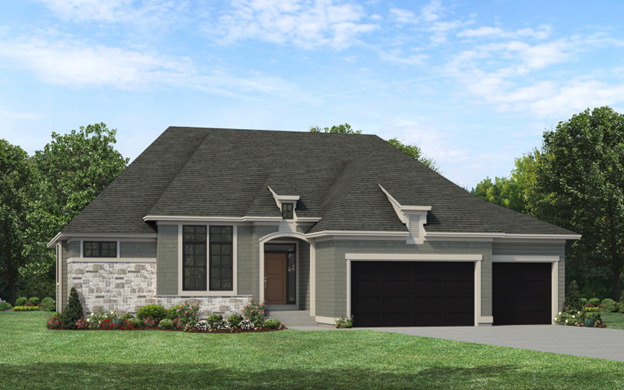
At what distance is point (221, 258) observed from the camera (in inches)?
1025

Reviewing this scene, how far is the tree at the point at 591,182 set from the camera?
38531 mm

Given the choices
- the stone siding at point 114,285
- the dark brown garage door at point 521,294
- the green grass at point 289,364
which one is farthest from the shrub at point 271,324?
the dark brown garage door at point 521,294

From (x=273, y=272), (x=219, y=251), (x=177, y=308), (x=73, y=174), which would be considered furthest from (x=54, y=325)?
(x=73, y=174)

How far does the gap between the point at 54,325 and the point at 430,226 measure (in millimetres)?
13374

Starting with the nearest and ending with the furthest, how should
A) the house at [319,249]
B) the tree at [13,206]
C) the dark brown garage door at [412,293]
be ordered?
1. the dark brown garage door at [412,293]
2. the house at [319,249]
3. the tree at [13,206]

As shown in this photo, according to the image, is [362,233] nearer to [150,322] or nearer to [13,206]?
[150,322]

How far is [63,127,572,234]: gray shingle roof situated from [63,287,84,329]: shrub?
7.84 feet

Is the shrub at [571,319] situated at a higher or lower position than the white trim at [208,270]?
lower

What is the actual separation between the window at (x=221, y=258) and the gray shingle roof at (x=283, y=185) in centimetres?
73

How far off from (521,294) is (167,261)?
43.0 feet

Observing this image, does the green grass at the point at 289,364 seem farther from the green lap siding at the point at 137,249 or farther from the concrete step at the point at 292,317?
the green lap siding at the point at 137,249

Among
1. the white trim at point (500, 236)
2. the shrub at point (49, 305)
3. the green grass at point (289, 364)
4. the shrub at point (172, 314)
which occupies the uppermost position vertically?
the white trim at point (500, 236)

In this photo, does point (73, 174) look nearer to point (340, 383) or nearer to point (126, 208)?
point (126, 208)

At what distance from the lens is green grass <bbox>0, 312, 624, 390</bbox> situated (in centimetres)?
1222
